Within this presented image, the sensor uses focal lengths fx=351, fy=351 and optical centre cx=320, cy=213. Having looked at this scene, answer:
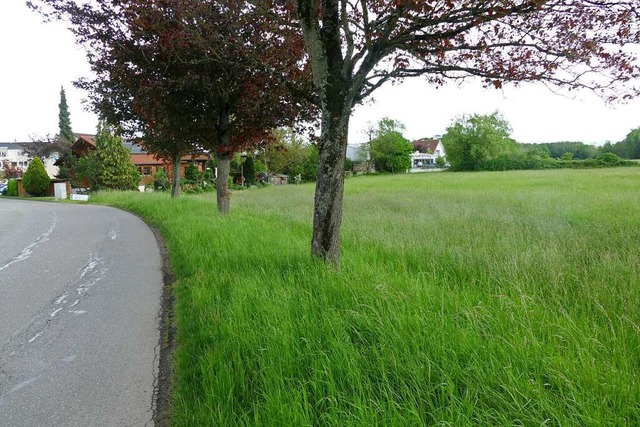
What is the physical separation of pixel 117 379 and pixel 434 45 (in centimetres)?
492

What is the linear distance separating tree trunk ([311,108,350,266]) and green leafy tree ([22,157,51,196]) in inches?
1649

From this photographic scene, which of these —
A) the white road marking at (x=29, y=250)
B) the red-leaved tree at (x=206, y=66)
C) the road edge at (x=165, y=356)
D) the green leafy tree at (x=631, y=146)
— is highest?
the green leafy tree at (x=631, y=146)

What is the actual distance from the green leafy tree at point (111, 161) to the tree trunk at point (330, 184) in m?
31.2

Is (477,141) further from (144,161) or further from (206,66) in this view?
(206,66)

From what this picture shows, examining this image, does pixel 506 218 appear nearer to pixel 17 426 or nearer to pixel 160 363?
pixel 160 363

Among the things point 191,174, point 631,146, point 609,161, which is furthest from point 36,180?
point 631,146

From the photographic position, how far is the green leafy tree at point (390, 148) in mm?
67562

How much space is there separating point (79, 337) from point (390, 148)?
221ft

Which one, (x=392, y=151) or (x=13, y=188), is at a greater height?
(x=392, y=151)

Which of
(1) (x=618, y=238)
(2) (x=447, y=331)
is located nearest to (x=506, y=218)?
(1) (x=618, y=238)

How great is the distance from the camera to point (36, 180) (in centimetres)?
3534

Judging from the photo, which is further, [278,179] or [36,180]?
[278,179]

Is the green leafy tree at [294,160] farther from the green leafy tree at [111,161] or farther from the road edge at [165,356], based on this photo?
the road edge at [165,356]

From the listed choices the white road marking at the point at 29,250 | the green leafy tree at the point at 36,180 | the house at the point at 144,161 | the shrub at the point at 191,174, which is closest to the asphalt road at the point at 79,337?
the white road marking at the point at 29,250
